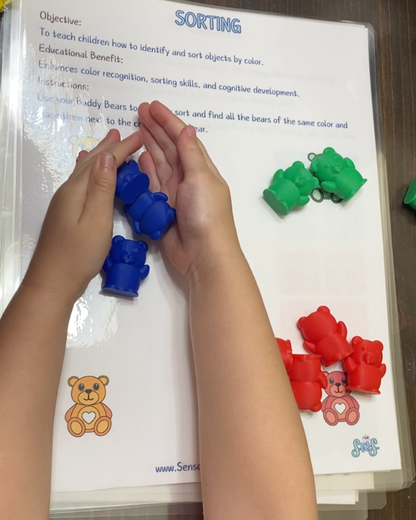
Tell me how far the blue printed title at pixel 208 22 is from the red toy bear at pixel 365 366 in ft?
1.27

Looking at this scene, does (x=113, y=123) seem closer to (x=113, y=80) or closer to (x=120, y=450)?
(x=113, y=80)

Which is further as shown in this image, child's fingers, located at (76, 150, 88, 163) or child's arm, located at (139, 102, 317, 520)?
child's fingers, located at (76, 150, 88, 163)

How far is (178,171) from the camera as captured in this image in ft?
1.73

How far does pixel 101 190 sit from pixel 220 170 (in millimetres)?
150

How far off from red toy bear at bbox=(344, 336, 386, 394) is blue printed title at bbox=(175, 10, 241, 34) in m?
0.39

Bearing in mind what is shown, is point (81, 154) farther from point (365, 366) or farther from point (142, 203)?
point (365, 366)

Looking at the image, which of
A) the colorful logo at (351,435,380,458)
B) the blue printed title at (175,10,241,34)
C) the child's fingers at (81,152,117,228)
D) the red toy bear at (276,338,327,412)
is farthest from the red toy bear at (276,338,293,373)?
the blue printed title at (175,10,241,34)

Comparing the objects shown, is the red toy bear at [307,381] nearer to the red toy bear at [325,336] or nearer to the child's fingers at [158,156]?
the red toy bear at [325,336]

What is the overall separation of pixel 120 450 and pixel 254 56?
457 mm

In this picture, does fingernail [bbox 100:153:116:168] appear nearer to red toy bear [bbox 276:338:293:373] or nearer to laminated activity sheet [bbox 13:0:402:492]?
laminated activity sheet [bbox 13:0:402:492]

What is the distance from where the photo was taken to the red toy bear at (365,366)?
0.53m

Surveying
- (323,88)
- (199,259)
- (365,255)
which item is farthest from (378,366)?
(323,88)

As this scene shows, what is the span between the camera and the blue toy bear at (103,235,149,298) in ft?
1.61

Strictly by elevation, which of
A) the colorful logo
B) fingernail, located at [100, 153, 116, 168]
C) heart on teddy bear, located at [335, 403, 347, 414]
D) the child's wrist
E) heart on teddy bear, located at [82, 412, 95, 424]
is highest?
fingernail, located at [100, 153, 116, 168]
